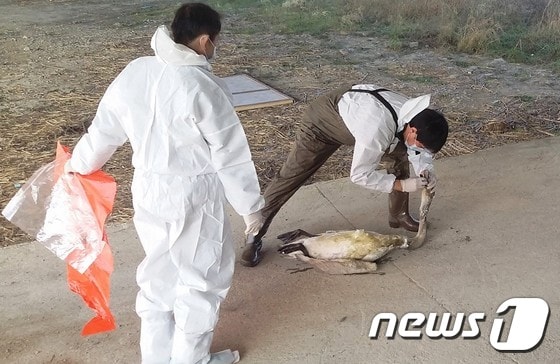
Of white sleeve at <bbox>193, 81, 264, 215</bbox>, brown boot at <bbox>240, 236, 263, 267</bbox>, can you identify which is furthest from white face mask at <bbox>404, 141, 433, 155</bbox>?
white sleeve at <bbox>193, 81, 264, 215</bbox>

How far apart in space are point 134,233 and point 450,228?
6.20 ft

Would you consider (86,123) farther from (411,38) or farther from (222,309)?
(411,38)

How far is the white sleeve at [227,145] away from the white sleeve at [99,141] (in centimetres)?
37

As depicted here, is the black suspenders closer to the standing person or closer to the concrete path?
the standing person

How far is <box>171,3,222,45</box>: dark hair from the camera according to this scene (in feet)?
8.76

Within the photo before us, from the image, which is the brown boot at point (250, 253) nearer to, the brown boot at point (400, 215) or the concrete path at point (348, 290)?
the concrete path at point (348, 290)

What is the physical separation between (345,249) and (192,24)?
1592 millimetres

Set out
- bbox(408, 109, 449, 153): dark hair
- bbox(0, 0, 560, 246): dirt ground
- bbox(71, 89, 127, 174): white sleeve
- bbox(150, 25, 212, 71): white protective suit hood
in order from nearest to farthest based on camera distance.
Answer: bbox(150, 25, 212, 71): white protective suit hood → bbox(71, 89, 127, 174): white sleeve → bbox(408, 109, 449, 153): dark hair → bbox(0, 0, 560, 246): dirt ground

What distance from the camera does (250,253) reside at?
12.5ft

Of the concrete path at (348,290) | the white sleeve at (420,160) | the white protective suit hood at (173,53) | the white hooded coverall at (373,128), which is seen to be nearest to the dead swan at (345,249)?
the concrete path at (348,290)

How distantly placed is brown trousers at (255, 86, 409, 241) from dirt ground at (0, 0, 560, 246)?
1040 mm

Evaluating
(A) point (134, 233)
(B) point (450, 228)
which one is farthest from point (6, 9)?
(B) point (450, 228)

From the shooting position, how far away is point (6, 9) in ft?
42.3

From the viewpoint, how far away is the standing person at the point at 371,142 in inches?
136
